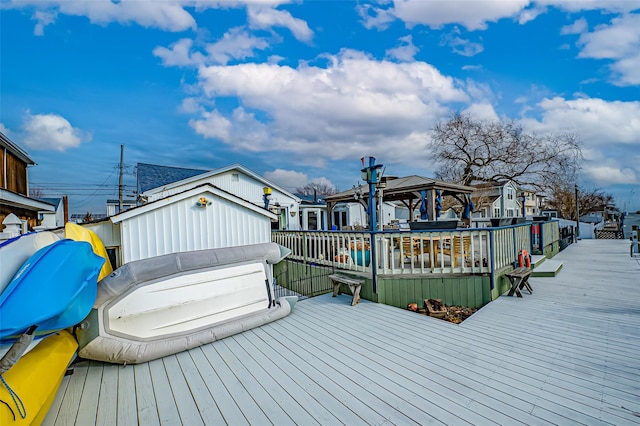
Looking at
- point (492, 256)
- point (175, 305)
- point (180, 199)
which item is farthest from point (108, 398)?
point (492, 256)

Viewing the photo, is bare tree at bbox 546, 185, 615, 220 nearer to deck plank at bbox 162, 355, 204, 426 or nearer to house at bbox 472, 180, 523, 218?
house at bbox 472, 180, 523, 218

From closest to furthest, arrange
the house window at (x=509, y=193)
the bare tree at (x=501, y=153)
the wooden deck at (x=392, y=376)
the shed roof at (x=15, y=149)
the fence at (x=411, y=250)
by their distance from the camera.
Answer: the wooden deck at (x=392, y=376), the fence at (x=411, y=250), the shed roof at (x=15, y=149), the bare tree at (x=501, y=153), the house window at (x=509, y=193)

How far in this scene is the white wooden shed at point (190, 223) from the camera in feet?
13.5

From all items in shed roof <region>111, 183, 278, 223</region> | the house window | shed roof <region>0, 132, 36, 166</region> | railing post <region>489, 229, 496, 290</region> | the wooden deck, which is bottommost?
the wooden deck

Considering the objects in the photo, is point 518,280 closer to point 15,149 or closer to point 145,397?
point 145,397

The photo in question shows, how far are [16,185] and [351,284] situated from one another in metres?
14.4

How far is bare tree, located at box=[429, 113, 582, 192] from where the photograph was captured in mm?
18656

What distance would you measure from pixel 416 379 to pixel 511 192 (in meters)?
32.7

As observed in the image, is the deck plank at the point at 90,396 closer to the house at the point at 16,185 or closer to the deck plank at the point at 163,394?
the deck plank at the point at 163,394

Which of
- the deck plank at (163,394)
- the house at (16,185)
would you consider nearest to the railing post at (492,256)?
the deck plank at (163,394)

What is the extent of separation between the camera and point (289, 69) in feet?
33.7

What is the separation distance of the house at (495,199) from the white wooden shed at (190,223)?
19.7 m

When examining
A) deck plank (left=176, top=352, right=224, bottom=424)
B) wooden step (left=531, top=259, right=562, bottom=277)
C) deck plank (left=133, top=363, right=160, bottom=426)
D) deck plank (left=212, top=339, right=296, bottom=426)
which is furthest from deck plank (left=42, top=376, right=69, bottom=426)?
wooden step (left=531, top=259, right=562, bottom=277)

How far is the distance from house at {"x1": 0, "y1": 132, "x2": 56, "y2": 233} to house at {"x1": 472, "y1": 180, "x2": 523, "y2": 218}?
927 inches
